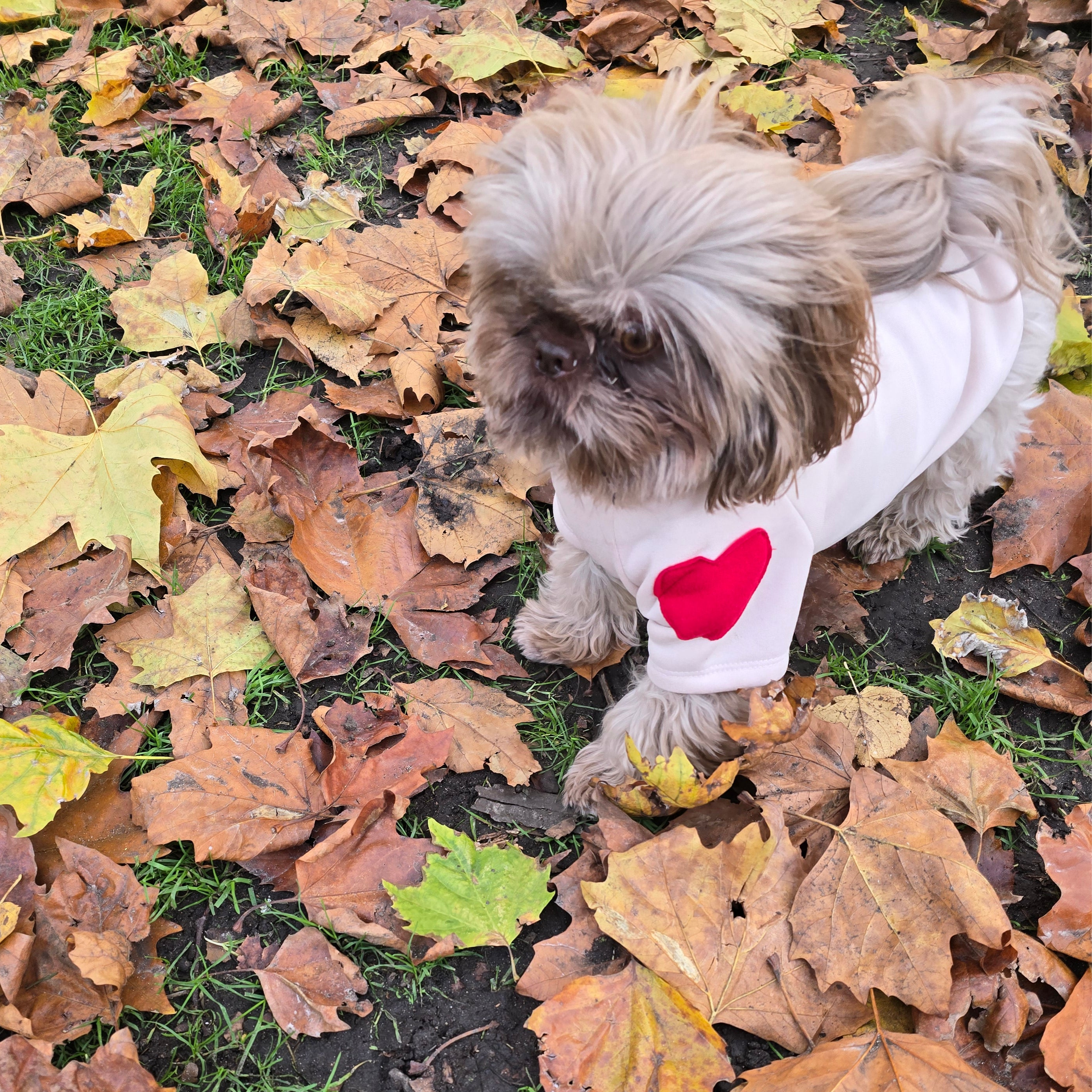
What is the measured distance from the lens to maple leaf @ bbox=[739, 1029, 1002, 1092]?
7.06 feet

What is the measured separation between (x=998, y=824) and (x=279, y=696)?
222 cm

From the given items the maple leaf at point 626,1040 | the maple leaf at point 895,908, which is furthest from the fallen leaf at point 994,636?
the maple leaf at point 626,1040

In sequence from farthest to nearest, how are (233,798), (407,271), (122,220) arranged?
(122,220), (407,271), (233,798)

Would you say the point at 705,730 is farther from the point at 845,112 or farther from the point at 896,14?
the point at 896,14

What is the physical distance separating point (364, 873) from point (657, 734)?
918 mm

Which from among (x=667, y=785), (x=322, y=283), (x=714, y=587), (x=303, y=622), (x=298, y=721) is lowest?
(x=298, y=721)

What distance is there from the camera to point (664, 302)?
188 cm

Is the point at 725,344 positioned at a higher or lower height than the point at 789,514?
higher

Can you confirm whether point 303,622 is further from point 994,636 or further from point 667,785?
point 994,636

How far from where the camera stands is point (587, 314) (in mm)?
1941

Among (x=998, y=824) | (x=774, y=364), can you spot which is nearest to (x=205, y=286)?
→ (x=774, y=364)

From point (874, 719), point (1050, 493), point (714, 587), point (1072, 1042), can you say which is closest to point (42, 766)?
point (714, 587)

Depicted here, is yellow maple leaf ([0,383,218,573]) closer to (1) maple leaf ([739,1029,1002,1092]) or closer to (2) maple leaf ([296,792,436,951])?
(2) maple leaf ([296,792,436,951])

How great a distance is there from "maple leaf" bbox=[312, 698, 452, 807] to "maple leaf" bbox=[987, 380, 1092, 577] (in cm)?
212
